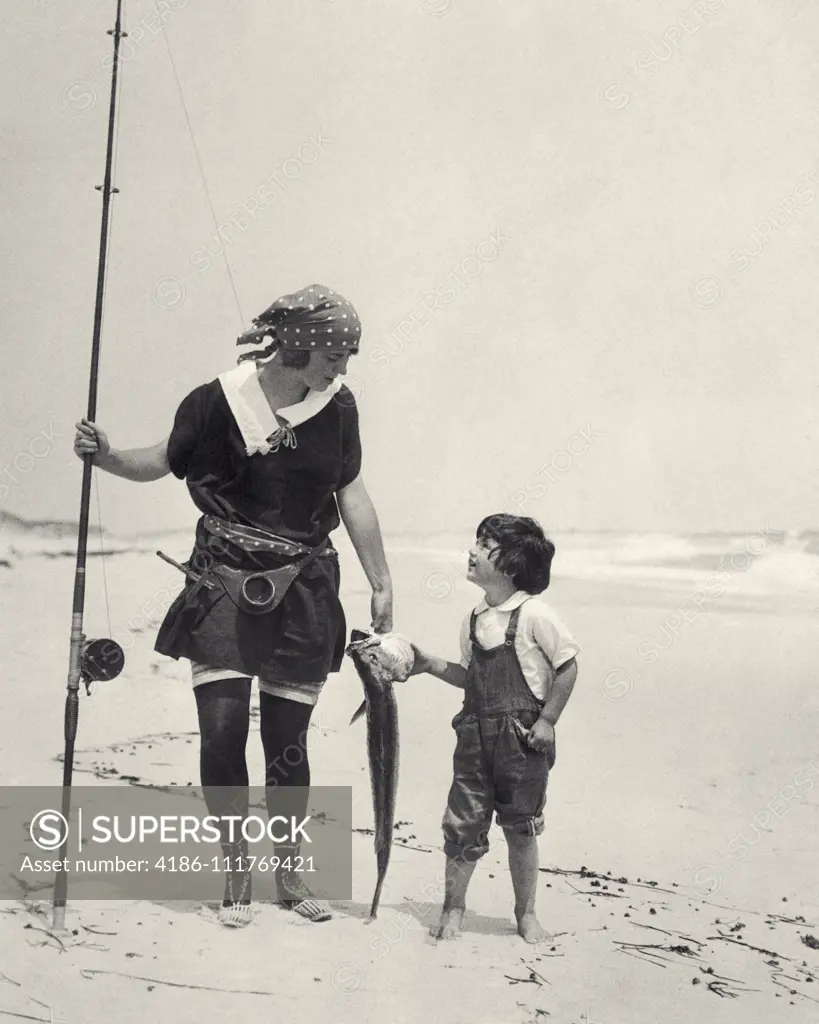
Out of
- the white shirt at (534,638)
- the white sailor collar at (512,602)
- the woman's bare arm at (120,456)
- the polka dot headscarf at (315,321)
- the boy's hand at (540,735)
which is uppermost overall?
the polka dot headscarf at (315,321)

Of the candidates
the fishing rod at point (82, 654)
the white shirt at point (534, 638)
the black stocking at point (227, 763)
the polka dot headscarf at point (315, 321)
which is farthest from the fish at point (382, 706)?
the polka dot headscarf at point (315, 321)

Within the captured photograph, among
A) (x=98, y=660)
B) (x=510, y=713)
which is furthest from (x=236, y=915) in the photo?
(x=510, y=713)

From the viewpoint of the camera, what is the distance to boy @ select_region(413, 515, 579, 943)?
3.59 meters

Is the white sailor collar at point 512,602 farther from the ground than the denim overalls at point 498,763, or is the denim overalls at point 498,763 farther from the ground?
the white sailor collar at point 512,602

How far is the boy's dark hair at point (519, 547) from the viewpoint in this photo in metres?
3.61

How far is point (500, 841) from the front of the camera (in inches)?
192

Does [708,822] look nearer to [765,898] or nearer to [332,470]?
[765,898]

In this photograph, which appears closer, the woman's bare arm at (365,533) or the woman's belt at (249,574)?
the woman's belt at (249,574)

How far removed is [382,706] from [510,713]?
0.37 metres

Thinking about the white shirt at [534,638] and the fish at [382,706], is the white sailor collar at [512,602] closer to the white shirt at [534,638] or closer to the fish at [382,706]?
the white shirt at [534,638]

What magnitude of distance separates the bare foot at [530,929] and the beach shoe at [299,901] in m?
0.55

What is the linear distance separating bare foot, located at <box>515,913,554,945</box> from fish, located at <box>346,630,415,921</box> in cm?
43

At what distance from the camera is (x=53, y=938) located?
343cm

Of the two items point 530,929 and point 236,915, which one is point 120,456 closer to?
point 236,915
